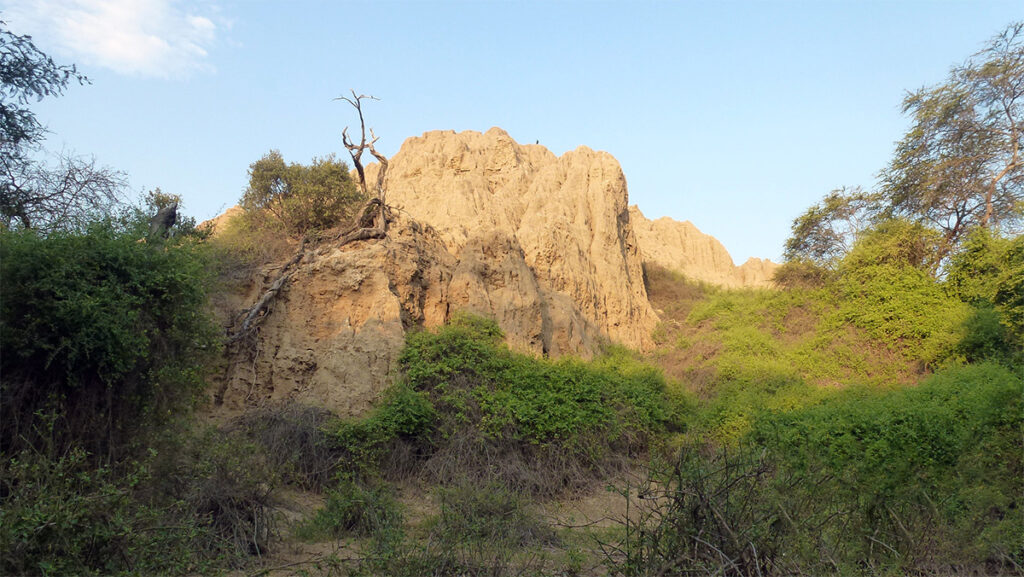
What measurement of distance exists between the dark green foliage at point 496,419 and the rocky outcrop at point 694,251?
16857 mm

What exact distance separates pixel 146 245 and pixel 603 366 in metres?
8.34

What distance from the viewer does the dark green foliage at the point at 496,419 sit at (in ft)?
31.4

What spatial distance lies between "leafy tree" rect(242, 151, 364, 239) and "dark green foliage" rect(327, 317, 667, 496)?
4.41m

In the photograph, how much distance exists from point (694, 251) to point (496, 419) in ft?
70.9

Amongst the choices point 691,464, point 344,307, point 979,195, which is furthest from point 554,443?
point 979,195

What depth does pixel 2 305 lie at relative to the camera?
222 inches

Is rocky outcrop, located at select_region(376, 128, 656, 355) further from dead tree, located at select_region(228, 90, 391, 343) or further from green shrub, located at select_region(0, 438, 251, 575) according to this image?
green shrub, located at select_region(0, 438, 251, 575)

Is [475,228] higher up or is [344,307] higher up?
[475,228]

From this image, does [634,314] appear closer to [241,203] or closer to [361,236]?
[361,236]

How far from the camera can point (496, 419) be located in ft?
32.7

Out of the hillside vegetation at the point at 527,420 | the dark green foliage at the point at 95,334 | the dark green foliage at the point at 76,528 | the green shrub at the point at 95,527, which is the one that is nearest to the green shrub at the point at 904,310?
the hillside vegetation at the point at 527,420

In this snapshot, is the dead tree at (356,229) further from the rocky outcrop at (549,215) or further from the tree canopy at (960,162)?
the tree canopy at (960,162)

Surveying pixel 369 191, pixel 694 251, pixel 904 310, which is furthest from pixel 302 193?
pixel 694 251

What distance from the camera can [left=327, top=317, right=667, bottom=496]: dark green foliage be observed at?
31.4ft
